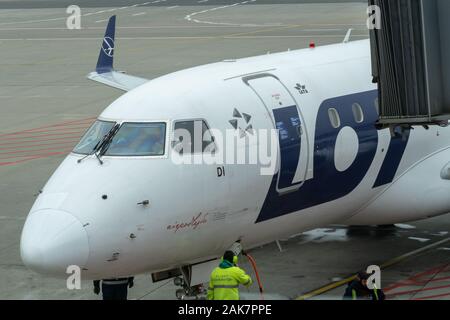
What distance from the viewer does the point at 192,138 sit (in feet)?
56.4

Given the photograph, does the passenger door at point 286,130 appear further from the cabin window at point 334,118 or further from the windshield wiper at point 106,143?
the windshield wiper at point 106,143

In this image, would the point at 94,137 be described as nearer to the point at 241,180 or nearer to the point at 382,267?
the point at 241,180

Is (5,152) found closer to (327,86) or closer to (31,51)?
(327,86)

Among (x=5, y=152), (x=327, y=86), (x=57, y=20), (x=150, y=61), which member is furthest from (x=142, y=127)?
(x=57, y=20)

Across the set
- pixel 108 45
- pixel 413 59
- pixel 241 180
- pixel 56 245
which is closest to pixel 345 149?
pixel 413 59

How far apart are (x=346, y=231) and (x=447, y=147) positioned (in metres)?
3.66

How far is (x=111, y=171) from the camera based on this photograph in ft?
53.8

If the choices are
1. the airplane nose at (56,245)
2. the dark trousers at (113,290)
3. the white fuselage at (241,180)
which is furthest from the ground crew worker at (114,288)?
the airplane nose at (56,245)

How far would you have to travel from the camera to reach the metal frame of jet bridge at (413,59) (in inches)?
702

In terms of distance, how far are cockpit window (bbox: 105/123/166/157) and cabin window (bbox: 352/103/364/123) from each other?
4487mm

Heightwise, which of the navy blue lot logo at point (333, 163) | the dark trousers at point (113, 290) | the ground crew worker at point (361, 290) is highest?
the navy blue lot logo at point (333, 163)

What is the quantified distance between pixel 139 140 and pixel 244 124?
1897mm

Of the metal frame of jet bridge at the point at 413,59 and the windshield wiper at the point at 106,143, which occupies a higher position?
the metal frame of jet bridge at the point at 413,59

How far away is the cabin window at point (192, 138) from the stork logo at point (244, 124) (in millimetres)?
565
